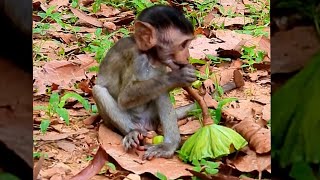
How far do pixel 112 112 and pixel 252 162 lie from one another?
0.66m

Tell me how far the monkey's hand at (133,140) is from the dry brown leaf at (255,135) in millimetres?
390

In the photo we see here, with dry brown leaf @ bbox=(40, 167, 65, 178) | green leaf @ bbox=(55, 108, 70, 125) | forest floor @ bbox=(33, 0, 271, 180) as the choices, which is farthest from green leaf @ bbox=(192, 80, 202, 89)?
dry brown leaf @ bbox=(40, 167, 65, 178)

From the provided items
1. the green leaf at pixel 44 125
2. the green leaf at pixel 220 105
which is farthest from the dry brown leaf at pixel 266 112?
the green leaf at pixel 44 125

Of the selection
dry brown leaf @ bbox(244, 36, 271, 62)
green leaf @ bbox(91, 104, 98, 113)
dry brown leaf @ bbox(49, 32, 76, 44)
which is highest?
dry brown leaf @ bbox(49, 32, 76, 44)

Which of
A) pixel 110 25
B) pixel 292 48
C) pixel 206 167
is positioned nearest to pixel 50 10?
pixel 110 25

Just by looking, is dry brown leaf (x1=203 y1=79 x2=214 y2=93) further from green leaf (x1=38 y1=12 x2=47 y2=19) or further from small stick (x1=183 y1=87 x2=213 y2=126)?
green leaf (x1=38 y1=12 x2=47 y2=19)

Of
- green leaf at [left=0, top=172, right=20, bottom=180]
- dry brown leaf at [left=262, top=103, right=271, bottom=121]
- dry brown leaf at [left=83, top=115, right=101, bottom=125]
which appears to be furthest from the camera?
dry brown leaf at [left=83, top=115, right=101, bottom=125]

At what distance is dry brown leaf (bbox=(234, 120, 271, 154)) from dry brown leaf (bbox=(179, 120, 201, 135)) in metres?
0.17

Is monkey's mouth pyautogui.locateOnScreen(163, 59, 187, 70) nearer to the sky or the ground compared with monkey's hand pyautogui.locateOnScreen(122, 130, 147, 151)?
nearer to the sky

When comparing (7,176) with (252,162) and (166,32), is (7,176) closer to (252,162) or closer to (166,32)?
(166,32)

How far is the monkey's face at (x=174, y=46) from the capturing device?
10.2ft

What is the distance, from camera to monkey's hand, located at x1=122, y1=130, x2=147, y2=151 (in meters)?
3.16

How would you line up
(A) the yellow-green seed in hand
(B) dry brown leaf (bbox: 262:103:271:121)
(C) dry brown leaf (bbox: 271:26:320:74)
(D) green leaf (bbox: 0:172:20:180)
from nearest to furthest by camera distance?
(C) dry brown leaf (bbox: 271:26:320:74), (D) green leaf (bbox: 0:172:20:180), (B) dry brown leaf (bbox: 262:103:271:121), (A) the yellow-green seed in hand

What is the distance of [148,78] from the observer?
10.8 ft
